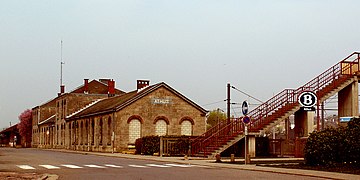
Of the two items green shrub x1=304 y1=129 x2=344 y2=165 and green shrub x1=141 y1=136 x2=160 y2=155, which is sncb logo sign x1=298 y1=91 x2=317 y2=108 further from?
green shrub x1=141 y1=136 x2=160 y2=155

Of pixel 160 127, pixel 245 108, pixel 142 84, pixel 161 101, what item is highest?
pixel 142 84

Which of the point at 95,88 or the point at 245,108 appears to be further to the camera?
the point at 95,88

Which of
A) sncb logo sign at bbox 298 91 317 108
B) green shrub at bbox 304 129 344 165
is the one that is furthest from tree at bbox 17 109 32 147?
green shrub at bbox 304 129 344 165

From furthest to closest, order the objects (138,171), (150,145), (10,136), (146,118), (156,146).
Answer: (10,136) → (146,118) → (150,145) → (156,146) → (138,171)

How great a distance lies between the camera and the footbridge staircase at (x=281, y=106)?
121 feet

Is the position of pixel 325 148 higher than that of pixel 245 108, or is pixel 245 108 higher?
pixel 245 108

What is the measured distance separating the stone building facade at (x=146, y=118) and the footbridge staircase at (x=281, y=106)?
18999 mm

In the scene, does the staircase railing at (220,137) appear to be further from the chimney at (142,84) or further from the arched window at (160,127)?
the chimney at (142,84)

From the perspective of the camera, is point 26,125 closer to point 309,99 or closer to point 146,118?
point 146,118

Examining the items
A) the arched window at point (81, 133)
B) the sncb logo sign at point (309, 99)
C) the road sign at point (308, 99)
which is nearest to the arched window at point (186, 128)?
the arched window at point (81, 133)

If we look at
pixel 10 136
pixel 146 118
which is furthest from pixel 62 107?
pixel 10 136

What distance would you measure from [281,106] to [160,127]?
915 inches

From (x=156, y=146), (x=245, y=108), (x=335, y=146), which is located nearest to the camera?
(x=335, y=146)

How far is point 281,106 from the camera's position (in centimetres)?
3766
